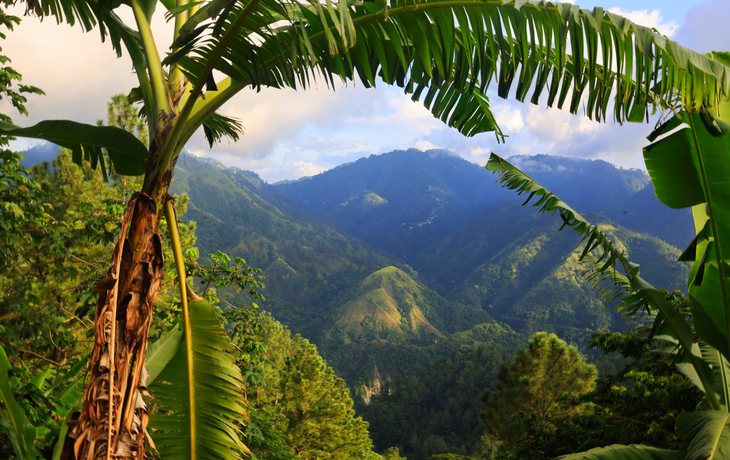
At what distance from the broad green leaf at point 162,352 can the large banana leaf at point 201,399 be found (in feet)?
0.11

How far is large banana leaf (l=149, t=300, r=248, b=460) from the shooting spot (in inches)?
70.6

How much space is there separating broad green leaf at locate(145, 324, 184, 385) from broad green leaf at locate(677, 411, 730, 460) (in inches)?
106

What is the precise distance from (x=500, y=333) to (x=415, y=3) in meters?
91.2

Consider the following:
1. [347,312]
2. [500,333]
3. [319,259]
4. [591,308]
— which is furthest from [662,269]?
[319,259]

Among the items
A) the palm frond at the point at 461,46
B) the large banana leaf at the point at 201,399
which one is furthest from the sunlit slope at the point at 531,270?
the large banana leaf at the point at 201,399

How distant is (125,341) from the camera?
4.46ft

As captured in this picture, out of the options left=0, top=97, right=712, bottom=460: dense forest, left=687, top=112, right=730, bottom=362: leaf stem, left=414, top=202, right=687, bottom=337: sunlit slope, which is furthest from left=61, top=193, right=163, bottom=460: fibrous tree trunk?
left=414, top=202, right=687, bottom=337: sunlit slope

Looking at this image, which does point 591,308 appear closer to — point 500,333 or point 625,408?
point 500,333

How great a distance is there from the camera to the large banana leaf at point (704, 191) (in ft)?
7.99

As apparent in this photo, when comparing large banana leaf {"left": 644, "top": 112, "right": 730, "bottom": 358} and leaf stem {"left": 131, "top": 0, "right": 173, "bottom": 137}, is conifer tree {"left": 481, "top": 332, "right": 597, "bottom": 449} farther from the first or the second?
leaf stem {"left": 131, "top": 0, "right": 173, "bottom": 137}

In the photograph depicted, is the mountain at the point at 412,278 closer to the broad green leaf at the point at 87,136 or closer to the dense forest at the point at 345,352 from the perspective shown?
the dense forest at the point at 345,352

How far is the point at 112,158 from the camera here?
1.83 meters

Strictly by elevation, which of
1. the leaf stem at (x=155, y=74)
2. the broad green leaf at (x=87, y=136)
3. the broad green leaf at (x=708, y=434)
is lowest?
the broad green leaf at (x=708, y=434)

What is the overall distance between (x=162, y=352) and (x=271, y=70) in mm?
1481
